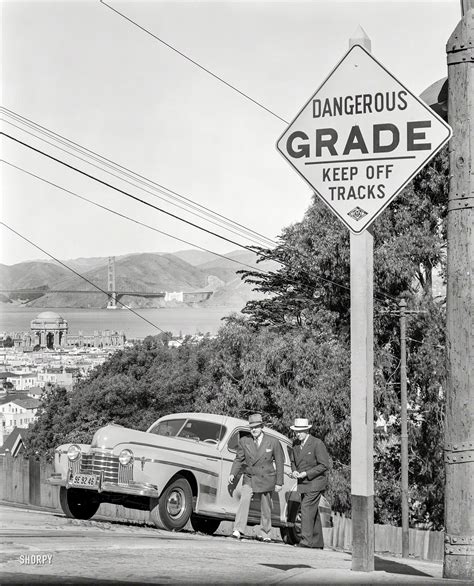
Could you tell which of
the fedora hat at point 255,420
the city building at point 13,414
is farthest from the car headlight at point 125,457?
the city building at point 13,414

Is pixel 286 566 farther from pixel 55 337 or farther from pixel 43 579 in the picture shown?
pixel 55 337

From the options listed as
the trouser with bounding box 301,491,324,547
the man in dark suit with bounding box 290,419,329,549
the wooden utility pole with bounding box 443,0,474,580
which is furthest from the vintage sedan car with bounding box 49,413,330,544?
the wooden utility pole with bounding box 443,0,474,580

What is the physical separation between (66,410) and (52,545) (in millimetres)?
60435

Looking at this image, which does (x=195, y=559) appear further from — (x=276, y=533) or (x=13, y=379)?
(x=13, y=379)

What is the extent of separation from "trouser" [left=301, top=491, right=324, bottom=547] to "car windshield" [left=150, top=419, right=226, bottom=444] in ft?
8.78

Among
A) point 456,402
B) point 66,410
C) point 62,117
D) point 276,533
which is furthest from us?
point 66,410

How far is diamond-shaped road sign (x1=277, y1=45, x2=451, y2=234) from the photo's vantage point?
9016 mm

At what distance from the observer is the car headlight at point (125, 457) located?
15305 millimetres

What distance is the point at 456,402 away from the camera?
387 inches

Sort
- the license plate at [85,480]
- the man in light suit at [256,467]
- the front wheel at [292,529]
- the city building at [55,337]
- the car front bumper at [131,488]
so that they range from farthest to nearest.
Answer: the city building at [55,337], the front wheel at [292,529], the license plate at [85,480], the car front bumper at [131,488], the man in light suit at [256,467]

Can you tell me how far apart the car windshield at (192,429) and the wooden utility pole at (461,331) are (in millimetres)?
7002

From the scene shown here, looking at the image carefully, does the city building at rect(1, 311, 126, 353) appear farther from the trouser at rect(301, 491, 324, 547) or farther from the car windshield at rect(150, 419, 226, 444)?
the trouser at rect(301, 491, 324, 547)

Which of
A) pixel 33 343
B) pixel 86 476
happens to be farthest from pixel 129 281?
pixel 86 476

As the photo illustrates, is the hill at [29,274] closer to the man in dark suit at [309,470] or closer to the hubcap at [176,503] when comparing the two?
the hubcap at [176,503]
